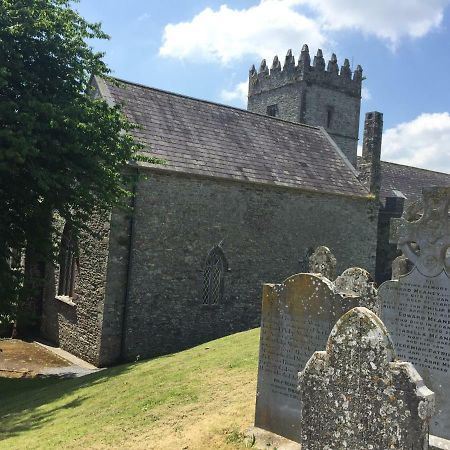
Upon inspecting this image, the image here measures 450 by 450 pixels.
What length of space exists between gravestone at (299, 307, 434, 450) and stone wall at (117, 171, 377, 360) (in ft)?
42.4

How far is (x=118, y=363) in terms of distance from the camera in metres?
16.4

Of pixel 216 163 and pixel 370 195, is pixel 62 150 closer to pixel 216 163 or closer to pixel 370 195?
pixel 216 163

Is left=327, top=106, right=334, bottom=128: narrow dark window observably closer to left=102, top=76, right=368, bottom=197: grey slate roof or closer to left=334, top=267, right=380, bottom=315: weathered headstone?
left=102, top=76, right=368, bottom=197: grey slate roof

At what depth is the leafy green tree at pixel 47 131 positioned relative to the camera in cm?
1283

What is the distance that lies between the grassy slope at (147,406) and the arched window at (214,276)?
4405mm

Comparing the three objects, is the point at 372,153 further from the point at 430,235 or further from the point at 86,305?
the point at 430,235

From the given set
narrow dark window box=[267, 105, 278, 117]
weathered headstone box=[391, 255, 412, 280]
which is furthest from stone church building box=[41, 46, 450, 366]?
narrow dark window box=[267, 105, 278, 117]

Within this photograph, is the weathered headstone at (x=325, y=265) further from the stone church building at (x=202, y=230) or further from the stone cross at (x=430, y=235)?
the stone church building at (x=202, y=230)

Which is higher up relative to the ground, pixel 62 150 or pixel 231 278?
pixel 62 150

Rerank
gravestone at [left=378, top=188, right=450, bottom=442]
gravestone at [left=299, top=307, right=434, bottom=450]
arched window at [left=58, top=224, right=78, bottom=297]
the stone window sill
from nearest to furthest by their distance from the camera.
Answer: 1. gravestone at [left=299, top=307, right=434, bottom=450]
2. gravestone at [left=378, top=188, right=450, bottom=442]
3. the stone window sill
4. arched window at [left=58, top=224, right=78, bottom=297]

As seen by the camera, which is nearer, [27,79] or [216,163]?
[27,79]

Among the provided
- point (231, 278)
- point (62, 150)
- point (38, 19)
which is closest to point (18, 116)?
point (62, 150)

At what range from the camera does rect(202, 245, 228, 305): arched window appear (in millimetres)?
18328

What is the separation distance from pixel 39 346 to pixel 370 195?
581 inches
